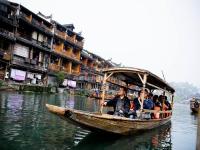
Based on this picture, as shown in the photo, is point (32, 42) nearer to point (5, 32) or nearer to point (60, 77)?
point (5, 32)

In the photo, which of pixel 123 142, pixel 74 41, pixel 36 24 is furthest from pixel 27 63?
pixel 123 142

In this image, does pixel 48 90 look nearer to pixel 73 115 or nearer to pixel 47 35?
pixel 47 35

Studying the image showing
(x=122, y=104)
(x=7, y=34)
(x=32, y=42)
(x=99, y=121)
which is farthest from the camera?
(x=32, y=42)

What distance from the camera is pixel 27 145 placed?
7.03 metres

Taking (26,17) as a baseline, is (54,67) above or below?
below

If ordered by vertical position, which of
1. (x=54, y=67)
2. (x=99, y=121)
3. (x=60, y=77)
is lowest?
(x=99, y=121)

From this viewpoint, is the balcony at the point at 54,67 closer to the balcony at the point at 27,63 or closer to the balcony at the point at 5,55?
the balcony at the point at 27,63

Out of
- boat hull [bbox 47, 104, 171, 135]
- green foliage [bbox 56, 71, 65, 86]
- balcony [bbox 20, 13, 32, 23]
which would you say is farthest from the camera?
green foliage [bbox 56, 71, 65, 86]

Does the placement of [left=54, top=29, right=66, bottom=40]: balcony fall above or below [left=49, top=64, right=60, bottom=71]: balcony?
above

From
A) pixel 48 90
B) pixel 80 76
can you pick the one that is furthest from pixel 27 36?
pixel 80 76

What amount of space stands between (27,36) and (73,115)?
87.9 feet

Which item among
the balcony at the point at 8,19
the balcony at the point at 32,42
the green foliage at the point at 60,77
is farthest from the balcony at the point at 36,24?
the green foliage at the point at 60,77

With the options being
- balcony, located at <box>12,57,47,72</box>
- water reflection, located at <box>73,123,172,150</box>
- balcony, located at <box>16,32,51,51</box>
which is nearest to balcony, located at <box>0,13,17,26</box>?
balcony, located at <box>16,32,51,51</box>

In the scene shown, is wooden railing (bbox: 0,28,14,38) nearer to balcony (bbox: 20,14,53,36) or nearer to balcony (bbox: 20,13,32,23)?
balcony (bbox: 20,14,53,36)
